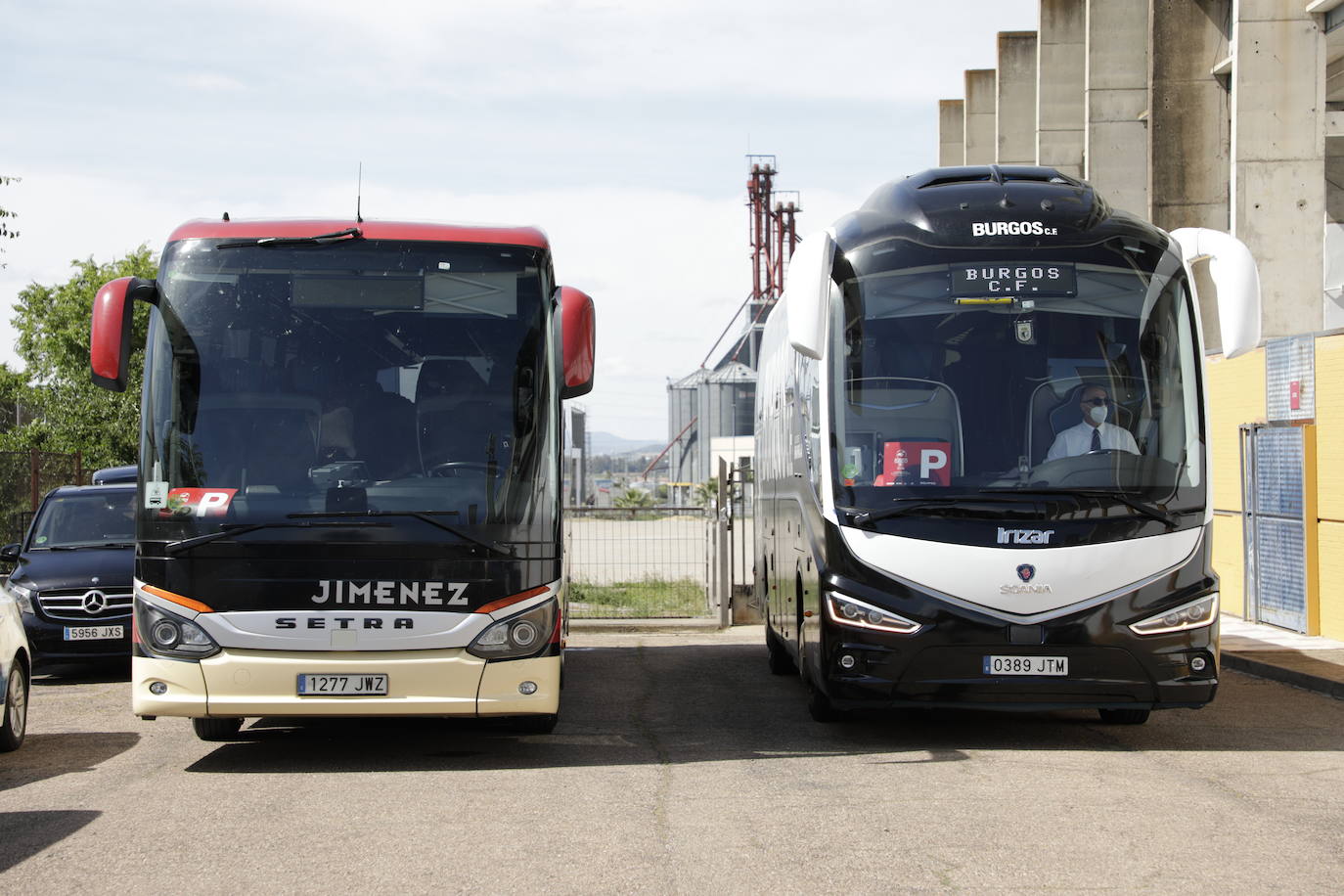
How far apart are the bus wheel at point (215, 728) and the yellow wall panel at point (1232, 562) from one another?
38.2ft

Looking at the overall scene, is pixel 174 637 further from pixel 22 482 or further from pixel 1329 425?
pixel 22 482

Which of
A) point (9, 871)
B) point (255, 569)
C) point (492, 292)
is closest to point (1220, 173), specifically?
point (492, 292)

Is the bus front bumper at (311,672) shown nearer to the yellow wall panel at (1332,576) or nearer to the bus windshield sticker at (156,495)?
the bus windshield sticker at (156,495)

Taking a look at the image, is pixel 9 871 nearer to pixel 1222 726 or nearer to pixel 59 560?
pixel 1222 726

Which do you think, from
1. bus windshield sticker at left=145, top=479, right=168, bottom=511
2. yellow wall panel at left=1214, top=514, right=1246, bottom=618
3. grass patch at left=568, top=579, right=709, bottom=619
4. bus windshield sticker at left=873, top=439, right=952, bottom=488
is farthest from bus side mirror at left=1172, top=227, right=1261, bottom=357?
grass patch at left=568, top=579, right=709, bottom=619

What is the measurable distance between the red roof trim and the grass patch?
11215 mm

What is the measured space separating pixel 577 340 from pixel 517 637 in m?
1.74

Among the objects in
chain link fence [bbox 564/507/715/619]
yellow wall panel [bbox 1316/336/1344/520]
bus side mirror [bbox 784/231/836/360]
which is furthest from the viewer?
chain link fence [bbox 564/507/715/619]

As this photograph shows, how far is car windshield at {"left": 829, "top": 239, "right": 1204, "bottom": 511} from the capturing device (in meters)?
8.78

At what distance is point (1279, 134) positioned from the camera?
18906mm

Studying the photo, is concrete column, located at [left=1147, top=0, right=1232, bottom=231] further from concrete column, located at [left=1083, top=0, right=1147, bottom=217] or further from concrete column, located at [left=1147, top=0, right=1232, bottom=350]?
concrete column, located at [left=1083, top=0, right=1147, bottom=217]

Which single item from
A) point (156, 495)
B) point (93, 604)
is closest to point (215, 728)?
point (156, 495)

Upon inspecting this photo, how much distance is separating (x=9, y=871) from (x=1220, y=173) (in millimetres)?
20456

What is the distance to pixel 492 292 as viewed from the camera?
8664 mm
